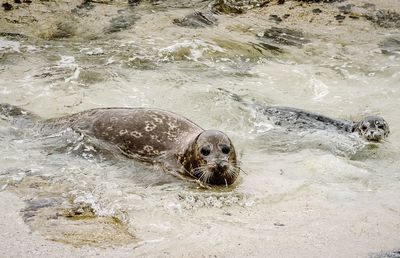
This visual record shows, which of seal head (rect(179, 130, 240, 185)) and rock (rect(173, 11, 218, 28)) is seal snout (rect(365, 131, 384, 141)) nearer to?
seal head (rect(179, 130, 240, 185))

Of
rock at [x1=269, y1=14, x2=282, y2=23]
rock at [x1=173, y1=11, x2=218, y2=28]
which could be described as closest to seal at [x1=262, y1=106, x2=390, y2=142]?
rock at [x1=173, y1=11, x2=218, y2=28]

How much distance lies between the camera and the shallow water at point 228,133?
11.1 feet

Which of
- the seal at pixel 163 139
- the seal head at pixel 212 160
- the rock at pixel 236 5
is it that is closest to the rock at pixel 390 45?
the rock at pixel 236 5

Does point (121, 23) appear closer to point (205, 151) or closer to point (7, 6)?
point (7, 6)

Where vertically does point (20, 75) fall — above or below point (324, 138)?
below

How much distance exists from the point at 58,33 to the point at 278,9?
13.5 feet

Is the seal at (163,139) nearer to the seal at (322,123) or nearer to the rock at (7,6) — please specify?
the seal at (322,123)

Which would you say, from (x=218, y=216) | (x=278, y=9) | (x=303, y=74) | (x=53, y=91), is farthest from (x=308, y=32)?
(x=218, y=216)

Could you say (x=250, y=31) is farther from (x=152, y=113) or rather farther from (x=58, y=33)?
(x=152, y=113)

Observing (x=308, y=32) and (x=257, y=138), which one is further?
(x=308, y=32)

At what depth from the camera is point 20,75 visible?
7.44m

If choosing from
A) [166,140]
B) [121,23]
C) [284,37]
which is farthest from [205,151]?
[121,23]

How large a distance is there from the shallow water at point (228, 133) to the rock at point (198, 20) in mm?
206

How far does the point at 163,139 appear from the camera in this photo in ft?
17.3
